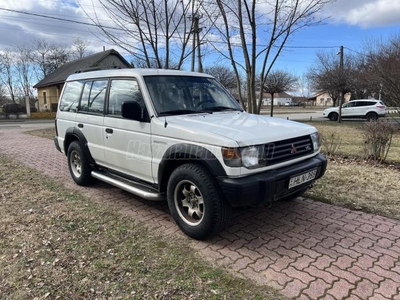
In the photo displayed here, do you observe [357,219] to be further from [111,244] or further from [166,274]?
[111,244]

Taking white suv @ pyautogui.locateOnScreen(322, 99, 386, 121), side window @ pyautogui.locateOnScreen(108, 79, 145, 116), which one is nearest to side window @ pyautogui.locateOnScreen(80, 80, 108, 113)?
side window @ pyautogui.locateOnScreen(108, 79, 145, 116)

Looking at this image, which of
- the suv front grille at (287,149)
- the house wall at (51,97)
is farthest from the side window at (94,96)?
the house wall at (51,97)

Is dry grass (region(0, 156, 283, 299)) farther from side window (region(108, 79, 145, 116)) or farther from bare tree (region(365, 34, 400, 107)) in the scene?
bare tree (region(365, 34, 400, 107))

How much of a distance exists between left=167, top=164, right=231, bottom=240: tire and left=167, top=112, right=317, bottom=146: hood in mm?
462

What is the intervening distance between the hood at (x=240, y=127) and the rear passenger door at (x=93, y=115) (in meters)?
1.57

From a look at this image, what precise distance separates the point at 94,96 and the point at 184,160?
2359 mm

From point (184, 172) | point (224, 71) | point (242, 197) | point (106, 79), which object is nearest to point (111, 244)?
point (184, 172)

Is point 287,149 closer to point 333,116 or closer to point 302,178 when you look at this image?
point 302,178

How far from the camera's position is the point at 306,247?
330 centimetres

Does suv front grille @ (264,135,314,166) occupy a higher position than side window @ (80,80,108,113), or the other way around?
side window @ (80,80,108,113)

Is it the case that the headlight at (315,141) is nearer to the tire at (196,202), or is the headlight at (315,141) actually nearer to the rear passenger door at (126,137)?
the tire at (196,202)

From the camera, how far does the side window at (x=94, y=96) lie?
4.76 metres

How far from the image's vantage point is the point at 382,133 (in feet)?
21.6

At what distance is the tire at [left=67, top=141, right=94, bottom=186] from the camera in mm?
5341
